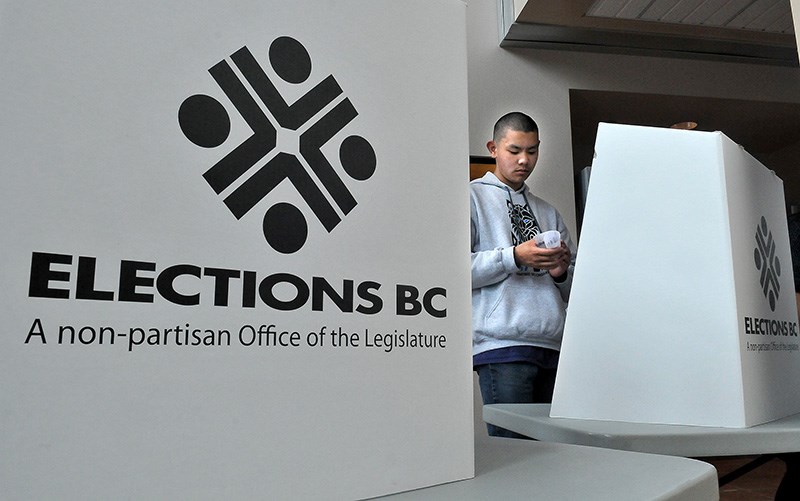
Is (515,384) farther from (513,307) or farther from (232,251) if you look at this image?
(232,251)

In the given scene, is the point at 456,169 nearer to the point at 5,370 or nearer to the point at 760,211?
the point at 5,370

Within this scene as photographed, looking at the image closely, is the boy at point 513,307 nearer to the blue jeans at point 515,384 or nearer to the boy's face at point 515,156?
the blue jeans at point 515,384

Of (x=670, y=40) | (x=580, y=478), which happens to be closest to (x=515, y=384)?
(x=580, y=478)

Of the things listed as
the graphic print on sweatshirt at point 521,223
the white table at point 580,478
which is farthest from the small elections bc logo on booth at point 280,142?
the graphic print on sweatshirt at point 521,223

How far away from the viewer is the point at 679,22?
2664 mm

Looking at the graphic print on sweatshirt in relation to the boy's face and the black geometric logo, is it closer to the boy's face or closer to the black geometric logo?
the boy's face

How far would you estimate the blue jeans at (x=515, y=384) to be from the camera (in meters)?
1.29

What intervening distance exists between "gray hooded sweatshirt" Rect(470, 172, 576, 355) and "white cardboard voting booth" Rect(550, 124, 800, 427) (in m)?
0.52

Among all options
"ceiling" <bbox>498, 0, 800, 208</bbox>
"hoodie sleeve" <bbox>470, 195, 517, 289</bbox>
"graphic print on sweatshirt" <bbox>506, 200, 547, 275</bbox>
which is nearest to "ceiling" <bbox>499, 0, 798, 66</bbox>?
"ceiling" <bbox>498, 0, 800, 208</bbox>

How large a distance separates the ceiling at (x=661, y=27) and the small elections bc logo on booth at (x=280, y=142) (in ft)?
7.63

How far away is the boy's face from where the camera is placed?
62.0 inches

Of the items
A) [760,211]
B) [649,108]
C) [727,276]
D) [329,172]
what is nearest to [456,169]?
[329,172]

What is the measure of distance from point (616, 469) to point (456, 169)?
0.22 m

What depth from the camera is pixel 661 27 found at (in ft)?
8.91
